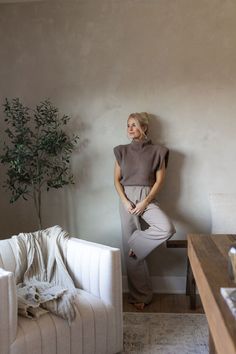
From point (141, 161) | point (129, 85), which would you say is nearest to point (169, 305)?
point (141, 161)

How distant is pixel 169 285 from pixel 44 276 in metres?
1.35

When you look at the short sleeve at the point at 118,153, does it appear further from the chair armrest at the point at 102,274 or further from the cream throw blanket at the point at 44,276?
the chair armrest at the point at 102,274

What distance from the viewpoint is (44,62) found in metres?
3.09

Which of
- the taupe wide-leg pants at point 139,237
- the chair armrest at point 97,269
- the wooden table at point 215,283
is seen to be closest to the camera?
the wooden table at point 215,283

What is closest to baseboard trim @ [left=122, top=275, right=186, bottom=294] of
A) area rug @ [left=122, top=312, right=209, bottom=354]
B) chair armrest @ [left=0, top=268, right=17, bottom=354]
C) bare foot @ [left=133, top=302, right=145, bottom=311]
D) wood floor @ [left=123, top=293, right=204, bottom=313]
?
wood floor @ [left=123, top=293, right=204, bottom=313]

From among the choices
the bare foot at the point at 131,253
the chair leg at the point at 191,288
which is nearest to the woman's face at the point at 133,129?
the bare foot at the point at 131,253

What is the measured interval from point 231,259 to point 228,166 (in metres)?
1.78

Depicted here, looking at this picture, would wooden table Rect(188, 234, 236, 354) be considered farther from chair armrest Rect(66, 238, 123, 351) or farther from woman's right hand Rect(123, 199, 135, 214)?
woman's right hand Rect(123, 199, 135, 214)

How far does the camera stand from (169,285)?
3.10 meters

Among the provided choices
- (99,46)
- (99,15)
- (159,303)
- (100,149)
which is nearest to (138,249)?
(159,303)

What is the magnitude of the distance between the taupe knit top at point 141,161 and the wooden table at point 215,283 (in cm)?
105

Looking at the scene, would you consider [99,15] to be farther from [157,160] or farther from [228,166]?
[228,166]

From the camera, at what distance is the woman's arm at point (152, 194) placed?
110 inches

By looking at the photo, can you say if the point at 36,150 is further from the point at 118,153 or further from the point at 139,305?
the point at 139,305
